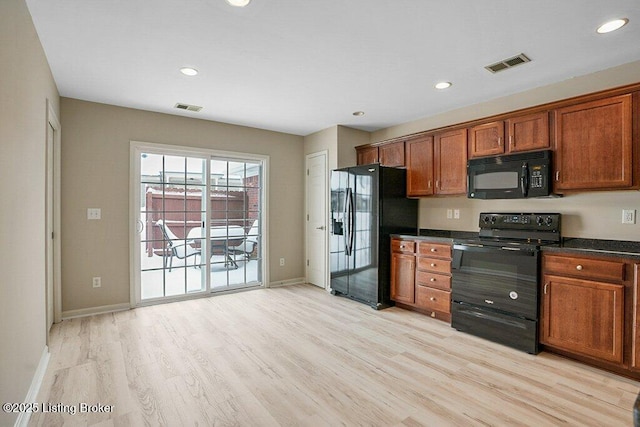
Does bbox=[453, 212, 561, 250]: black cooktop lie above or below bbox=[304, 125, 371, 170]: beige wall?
below

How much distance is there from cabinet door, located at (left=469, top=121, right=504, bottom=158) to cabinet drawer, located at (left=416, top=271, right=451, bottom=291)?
4.59 ft

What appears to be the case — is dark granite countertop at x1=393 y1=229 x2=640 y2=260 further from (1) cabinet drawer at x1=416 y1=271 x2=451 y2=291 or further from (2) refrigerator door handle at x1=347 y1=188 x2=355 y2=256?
(2) refrigerator door handle at x1=347 y1=188 x2=355 y2=256

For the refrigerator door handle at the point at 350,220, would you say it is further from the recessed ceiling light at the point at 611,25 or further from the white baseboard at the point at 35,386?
the white baseboard at the point at 35,386

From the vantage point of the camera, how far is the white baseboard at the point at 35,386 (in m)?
1.77

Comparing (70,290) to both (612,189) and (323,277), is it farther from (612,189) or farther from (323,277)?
(612,189)

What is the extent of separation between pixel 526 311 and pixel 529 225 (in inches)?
34.8

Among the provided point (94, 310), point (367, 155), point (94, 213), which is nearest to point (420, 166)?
point (367, 155)

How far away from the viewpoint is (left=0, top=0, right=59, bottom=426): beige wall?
1.58 m

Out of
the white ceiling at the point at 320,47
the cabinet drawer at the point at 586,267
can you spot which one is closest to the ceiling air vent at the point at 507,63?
the white ceiling at the point at 320,47

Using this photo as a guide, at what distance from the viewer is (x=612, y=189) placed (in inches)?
103

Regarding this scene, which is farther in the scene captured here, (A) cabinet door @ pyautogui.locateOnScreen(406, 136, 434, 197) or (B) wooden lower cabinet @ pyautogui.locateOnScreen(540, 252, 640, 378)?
(A) cabinet door @ pyautogui.locateOnScreen(406, 136, 434, 197)

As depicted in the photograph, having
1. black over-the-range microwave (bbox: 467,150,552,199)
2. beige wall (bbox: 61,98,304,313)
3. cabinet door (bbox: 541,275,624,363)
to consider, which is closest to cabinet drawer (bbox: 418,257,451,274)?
black over-the-range microwave (bbox: 467,150,552,199)

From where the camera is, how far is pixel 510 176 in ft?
10.5

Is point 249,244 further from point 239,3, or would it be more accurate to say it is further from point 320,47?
point 239,3
